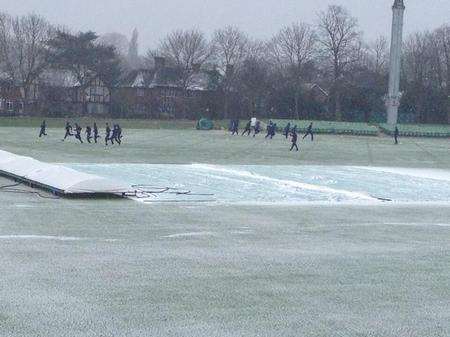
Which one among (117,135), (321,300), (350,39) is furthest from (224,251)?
(350,39)

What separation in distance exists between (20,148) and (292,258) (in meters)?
30.4

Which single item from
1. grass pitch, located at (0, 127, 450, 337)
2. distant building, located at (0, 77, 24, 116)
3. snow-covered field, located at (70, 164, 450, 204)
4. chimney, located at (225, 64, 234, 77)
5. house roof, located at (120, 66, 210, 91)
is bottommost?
snow-covered field, located at (70, 164, 450, 204)

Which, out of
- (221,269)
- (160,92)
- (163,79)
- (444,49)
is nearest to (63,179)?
(221,269)

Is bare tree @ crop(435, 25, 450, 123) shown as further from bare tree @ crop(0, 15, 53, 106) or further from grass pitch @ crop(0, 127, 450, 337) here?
grass pitch @ crop(0, 127, 450, 337)

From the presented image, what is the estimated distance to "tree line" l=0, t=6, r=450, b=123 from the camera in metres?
95.1

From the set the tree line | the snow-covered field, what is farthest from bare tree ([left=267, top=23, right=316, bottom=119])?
the snow-covered field

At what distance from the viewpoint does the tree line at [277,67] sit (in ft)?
312

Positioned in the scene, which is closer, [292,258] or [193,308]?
[193,308]

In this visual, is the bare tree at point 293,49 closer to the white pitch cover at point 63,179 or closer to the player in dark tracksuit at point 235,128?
the player in dark tracksuit at point 235,128

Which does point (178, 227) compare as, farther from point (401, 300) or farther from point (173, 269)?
point (401, 300)

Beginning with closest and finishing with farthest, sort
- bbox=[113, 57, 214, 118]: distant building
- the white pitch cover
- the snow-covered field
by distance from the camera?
1. the white pitch cover
2. the snow-covered field
3. bbox=[113, 57, 214, 118]: distant building

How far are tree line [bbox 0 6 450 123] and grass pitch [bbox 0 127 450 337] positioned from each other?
239 feet

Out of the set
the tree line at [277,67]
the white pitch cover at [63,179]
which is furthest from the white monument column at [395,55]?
the white pitch cover at [63,179]

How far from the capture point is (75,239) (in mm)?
15367
